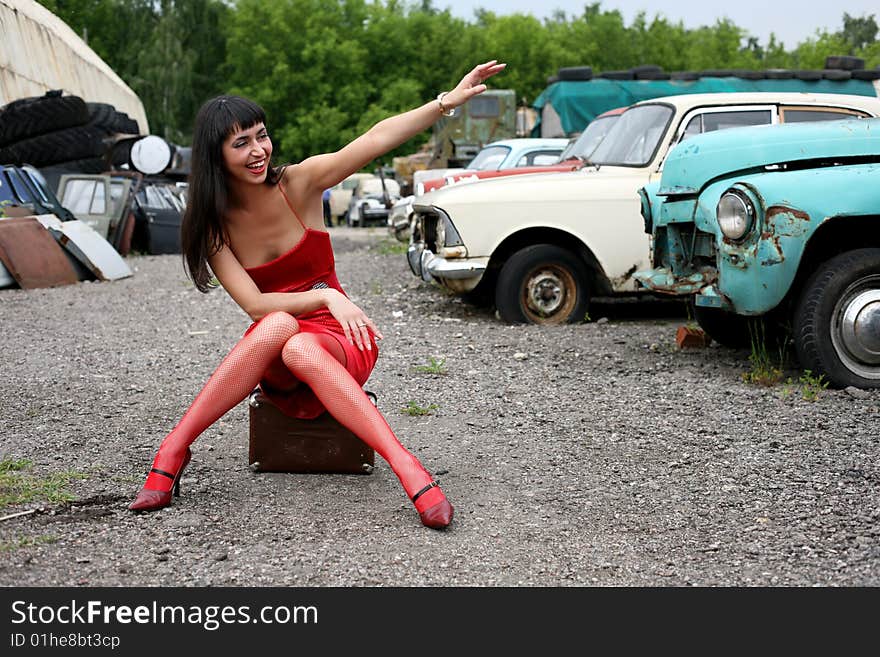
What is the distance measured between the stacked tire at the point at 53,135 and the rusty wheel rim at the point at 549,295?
11.1m

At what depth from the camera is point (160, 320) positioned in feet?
31.5

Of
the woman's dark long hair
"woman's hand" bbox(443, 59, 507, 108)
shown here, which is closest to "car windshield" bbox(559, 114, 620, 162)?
"woman's hand" bbox(443, 59, 507, 108)

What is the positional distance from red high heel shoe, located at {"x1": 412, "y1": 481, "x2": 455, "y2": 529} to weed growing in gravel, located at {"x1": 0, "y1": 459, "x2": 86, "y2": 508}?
1.35 meters

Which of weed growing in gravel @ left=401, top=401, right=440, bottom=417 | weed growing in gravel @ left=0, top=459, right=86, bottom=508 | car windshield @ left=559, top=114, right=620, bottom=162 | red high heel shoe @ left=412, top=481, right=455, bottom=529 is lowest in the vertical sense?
weed growing in gravel @ left=401, top=401, right=440, bottom=417

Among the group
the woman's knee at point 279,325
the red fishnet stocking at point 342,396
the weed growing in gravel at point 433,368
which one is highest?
the woman's knee at point 279,325

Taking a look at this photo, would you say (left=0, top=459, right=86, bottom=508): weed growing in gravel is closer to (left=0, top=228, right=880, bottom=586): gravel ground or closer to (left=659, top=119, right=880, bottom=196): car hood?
(left=0, top=228, right=880, bottom=586): gravel ground

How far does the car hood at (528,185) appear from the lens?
8438 mm

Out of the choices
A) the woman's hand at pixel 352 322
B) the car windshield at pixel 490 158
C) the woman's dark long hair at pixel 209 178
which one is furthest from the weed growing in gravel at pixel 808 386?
the car windshield at pixel 490 158

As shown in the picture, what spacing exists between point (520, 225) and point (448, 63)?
5829 cm

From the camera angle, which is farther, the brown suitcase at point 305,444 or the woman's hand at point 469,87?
the brown suitcase at point 305,444

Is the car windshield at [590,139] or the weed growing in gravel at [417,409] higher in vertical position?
the car windshield at [590,139]

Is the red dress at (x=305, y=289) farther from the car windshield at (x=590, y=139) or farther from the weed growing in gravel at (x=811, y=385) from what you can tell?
the car windshield at (x=590, y=139)

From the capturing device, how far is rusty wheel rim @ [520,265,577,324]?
339 inches

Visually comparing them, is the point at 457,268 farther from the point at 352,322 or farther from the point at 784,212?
the point at 352,322
